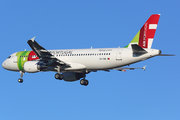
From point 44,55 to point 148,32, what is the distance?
13117mm

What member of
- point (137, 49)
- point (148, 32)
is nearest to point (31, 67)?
point (137, 49)

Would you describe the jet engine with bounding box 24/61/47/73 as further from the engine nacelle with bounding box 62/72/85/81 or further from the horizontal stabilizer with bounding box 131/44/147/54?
the horizontal stabilizer with bounding box 131/44/147/54

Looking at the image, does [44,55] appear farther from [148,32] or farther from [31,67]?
[148,32]

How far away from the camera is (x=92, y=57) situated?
43531 mm

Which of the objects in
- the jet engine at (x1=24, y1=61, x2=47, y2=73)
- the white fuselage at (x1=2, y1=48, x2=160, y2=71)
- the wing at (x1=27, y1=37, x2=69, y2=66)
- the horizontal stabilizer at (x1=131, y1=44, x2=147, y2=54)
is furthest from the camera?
the jet engine at (x1=24, y1=61, x2=47, y2=73)

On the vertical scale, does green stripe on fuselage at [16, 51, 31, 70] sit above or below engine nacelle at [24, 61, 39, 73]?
above

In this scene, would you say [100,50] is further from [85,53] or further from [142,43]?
[142,43]

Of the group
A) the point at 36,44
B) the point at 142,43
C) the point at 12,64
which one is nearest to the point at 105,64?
the point at 142,43

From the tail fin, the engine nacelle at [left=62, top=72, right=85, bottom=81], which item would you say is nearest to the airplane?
the tail fin

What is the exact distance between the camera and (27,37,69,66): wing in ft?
131

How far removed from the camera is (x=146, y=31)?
4262 centimetres

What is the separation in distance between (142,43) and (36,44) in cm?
1292

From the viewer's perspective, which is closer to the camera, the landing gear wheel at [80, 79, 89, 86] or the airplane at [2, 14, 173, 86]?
the airplane at [2, 14, 173, 86]

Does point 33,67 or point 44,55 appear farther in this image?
point 33,67
